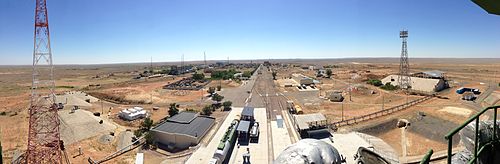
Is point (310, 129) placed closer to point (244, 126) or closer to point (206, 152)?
point (244, 126)

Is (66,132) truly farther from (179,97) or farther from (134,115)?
(179,97)

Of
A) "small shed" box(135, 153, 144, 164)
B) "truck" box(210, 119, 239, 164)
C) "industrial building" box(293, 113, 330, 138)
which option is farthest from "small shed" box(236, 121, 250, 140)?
"small shed" box(135, 153, 144, 164)

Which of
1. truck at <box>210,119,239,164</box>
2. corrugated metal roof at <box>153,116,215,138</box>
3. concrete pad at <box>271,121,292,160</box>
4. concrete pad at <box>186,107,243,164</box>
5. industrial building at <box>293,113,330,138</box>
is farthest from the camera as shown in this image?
corrugated metal roof at <box>153,116,215,138</box>

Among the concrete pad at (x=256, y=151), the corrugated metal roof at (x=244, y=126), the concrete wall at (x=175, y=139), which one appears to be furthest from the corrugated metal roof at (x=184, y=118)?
the concrete pad at (x=256, y=151)

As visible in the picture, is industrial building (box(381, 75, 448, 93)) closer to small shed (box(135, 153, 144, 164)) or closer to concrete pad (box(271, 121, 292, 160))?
concrete pad (box(271, 121, 292, 160))

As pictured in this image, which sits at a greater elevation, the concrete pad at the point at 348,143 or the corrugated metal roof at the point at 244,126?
the corrugated metal roof at the point at 244,126

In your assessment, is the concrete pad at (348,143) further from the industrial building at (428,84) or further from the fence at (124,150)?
the industrial building at (428,84)

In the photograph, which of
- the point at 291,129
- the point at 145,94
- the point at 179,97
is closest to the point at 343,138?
the point at 291,129

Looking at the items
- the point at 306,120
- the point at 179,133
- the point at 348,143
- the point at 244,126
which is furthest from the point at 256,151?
the point at 179,133
